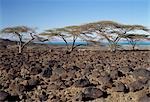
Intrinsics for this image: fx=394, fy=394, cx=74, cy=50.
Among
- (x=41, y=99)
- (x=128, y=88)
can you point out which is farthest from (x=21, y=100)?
(x=128, y=88)

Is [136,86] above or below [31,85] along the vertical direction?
above

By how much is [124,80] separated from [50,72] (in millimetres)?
3552

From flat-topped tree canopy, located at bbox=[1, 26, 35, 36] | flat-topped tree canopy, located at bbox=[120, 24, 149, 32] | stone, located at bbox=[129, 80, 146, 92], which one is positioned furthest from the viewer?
flat-topped tree canopy, located at bbox=[120, 24, 149, 32]

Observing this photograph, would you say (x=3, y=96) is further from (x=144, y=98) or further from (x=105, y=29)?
(x=105, y=29)

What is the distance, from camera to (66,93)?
11.8 meters

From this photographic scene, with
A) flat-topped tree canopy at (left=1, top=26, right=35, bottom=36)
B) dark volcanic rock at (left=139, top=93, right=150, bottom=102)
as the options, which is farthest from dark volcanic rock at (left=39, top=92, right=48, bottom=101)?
flat-topped tree canopy at (left=1, top=26, right=35, bottom=36)

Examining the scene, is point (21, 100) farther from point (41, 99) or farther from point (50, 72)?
point (50, 72)

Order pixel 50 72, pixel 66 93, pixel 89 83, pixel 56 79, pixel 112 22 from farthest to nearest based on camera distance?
pixel 112 22 → pixel 50 72 → pixel 56 79 → pixel 89 83 → pixel 66 93

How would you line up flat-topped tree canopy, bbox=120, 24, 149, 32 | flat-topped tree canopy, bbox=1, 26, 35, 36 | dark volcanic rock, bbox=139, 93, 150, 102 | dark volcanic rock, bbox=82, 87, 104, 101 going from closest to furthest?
dark volcanic rock, bbox=139, 93, 150, 102, dark volcanic rock, bbox=82, 87, 104, 101, flat-topped tree canopy, bbox=1, 26, 35, 36, flat-topped tree canopy, bbox=120, 24, 149, 32

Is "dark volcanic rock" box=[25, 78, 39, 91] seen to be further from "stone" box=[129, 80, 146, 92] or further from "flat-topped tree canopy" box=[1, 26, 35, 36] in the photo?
"flat-topped tree canopy" box=[1, 26, 35, 36]

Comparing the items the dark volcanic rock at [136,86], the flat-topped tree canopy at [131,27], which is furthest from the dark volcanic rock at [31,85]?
the flat-topped tree canopy at [131,27]

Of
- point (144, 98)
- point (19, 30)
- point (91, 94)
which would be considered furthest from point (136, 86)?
point (19, 30)

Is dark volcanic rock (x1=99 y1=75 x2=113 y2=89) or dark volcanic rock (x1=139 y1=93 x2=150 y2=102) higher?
dark volcanic rock (x1=139 y1=93 x2=150 y2=102)

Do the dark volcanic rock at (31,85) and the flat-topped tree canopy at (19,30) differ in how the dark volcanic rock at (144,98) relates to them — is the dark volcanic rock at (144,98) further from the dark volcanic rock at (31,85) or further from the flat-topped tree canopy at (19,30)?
the flat-topped tree canopy at (19,30)
